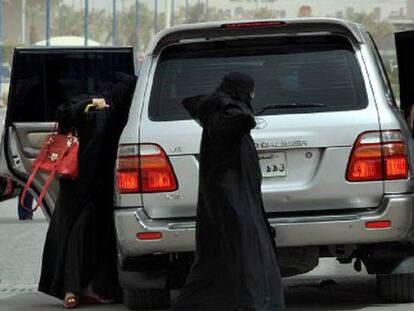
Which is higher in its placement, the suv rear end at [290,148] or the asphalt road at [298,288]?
the suv rear end at [290,148]

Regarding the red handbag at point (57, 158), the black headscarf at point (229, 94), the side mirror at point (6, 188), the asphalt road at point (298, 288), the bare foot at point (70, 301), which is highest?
the black headscarf at point (229, 94)

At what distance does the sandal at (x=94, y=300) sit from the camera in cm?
882

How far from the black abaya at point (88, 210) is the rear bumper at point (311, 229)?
1.16 m

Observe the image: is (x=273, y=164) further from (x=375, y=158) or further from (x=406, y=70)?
(x=406, y=70)

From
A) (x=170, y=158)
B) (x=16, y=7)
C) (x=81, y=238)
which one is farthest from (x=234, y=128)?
(x=16, y=7)

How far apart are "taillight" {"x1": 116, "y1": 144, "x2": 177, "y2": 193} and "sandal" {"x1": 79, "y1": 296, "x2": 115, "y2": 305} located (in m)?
1.48

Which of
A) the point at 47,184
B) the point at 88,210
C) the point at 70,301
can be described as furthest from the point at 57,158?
the point at 70,301

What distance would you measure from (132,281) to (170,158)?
0.98 metres

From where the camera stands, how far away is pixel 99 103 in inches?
332

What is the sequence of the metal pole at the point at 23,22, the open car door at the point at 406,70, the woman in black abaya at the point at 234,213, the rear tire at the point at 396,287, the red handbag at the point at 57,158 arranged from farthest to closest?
the metal pole at the point at 23,22, the open car door at the point at 406,70, the red handbag at the point at 57,158, the rear tire at the point at 396,287, the woman in black abaya at the point at 234,213

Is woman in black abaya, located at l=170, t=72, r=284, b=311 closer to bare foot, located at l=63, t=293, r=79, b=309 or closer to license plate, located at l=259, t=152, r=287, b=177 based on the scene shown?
license plate, located at l=259, t=152, r=287, b=177

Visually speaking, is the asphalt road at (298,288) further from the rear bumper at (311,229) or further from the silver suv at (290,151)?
the rear bumper at (311,229)

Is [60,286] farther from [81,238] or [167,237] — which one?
[167,237]

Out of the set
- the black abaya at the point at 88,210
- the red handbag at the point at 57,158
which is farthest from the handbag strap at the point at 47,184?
the black abaya at the point at 88,210
